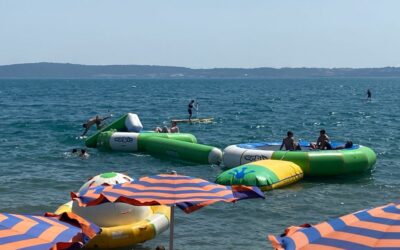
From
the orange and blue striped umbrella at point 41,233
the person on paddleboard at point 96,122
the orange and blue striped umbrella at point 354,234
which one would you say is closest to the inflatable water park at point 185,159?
the person on paddleboard at point 96,122

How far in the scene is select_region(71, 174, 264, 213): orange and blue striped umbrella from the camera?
8133mm

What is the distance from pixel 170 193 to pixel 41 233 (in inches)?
89.3

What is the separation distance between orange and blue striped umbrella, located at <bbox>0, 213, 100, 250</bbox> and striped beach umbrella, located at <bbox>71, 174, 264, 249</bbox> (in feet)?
3.27

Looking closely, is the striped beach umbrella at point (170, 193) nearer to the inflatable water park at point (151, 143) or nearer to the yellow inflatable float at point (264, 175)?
the yellow inflatable float at point (264, 175)

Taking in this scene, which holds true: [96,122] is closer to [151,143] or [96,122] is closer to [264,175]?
[151,143]

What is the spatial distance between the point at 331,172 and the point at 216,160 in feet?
13.4

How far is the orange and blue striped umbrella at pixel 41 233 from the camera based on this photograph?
20.4ft

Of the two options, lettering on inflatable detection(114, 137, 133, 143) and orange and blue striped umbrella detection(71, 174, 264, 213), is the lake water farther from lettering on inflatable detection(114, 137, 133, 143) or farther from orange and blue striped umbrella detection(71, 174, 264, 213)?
orange and blue striped umbrella detection(71, 174, 264, 213)

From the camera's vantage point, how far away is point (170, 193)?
8367mm

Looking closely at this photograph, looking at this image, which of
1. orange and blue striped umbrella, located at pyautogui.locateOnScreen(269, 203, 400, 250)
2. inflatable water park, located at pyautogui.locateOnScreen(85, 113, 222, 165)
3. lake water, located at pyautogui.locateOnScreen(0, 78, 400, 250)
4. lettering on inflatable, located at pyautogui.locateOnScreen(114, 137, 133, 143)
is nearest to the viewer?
orange and blue striped umbrella, located at pyautogui.locateOnScreen(269, 203, 400, 250)

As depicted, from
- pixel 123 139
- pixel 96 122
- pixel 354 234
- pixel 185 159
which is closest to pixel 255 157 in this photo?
pixel 185 159

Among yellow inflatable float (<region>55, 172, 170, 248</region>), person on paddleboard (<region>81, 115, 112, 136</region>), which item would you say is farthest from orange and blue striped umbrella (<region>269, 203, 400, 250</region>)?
person on paddleboard (<region>81, 115, 112, 136</region>)

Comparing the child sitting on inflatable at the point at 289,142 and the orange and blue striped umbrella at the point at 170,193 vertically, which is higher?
the orange and blue striped umbrella at the point at 170,193

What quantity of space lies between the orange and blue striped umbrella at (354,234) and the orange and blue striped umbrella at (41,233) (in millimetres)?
2336
